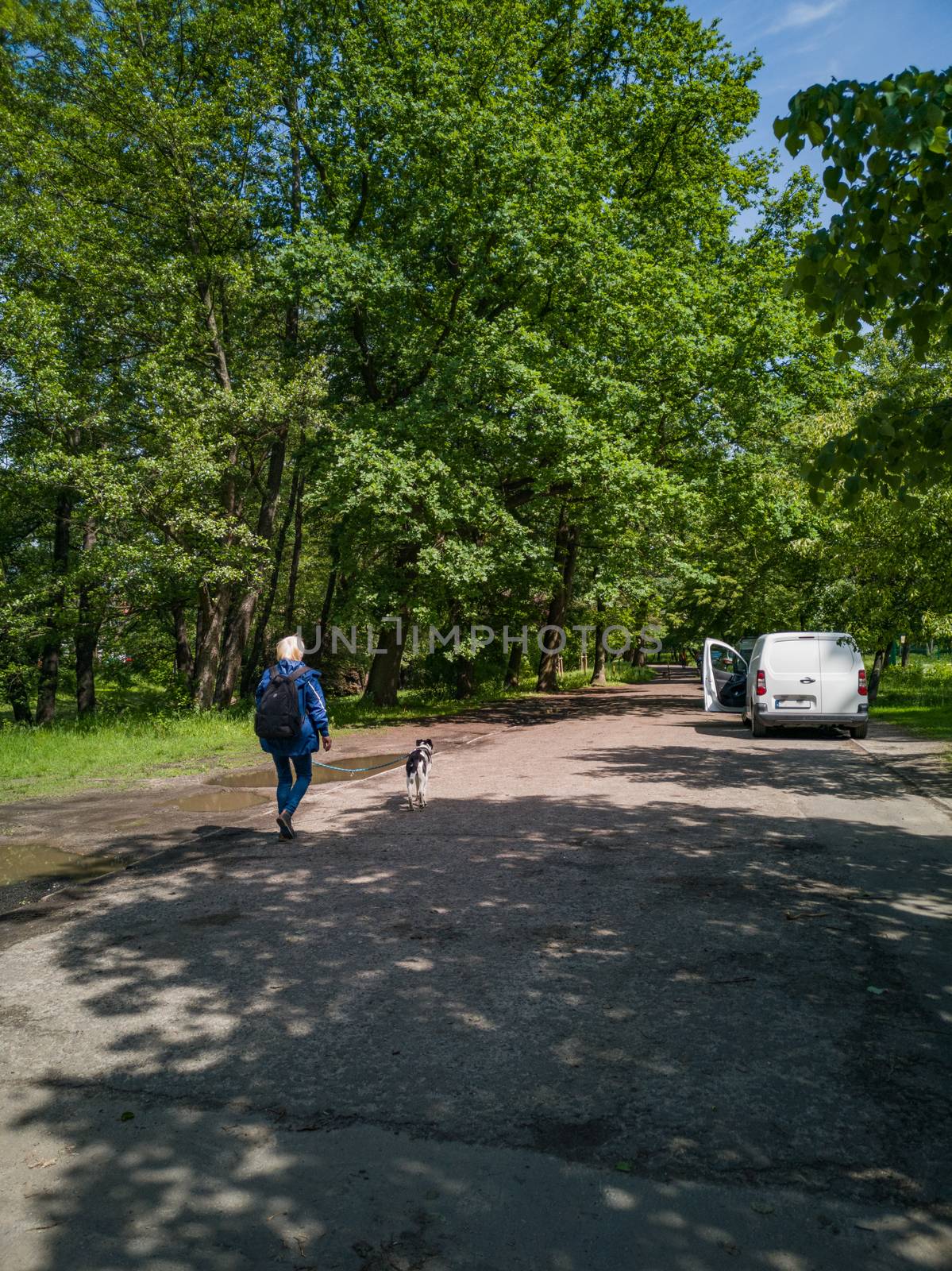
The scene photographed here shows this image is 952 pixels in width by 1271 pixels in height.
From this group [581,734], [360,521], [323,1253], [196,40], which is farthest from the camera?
[196,40]

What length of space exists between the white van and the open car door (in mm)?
2938

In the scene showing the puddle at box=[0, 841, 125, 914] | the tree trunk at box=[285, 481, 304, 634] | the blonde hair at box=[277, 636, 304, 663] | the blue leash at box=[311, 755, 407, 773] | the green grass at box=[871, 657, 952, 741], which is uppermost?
the tree trunk at box=[285, 481, 304, 634]

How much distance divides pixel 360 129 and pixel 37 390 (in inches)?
386

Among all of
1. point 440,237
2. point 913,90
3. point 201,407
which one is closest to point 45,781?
point 201,407

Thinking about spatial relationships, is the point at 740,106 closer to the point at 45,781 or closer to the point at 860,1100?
the point at 45,781

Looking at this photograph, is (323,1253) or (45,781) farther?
(45,781)

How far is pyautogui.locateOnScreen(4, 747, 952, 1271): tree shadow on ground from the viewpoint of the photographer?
9.21 ft

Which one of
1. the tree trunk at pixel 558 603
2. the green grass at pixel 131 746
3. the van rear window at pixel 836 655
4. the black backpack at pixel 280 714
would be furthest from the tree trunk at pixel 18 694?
the van rear window at pixel 836 655

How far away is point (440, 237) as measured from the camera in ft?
68.2

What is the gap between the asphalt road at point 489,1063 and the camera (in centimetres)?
278

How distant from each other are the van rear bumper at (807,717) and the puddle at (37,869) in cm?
1232

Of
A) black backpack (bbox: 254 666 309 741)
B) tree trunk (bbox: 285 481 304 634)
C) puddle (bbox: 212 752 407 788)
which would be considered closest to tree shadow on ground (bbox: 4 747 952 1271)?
black backpack (bbox: 254 666 309 741)

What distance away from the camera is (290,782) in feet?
28.2

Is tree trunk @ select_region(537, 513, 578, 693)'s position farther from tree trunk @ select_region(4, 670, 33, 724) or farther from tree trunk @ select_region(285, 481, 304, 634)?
tree trunk @ select_region(4, 670, 33, 724)
